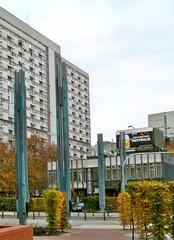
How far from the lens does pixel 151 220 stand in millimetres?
18016

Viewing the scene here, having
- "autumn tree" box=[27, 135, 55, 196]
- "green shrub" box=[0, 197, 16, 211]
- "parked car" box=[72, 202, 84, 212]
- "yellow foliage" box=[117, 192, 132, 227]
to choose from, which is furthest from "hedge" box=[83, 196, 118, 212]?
"yellow foliage" box=[117, 192, 132, 227]

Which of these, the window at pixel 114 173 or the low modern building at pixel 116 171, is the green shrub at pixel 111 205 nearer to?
the low modern building at pixel 116 171

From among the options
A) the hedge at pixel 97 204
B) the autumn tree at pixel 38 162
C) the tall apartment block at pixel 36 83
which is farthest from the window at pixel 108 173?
the hedge at pixel 97 204

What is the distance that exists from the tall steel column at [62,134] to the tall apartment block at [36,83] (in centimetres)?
5392

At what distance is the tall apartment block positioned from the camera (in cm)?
9892

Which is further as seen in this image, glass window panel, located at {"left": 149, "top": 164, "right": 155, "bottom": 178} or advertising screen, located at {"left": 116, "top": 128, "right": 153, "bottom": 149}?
advertising screen, located at {"left": 116, "top": 128, "right": 153, "bottom": 149}

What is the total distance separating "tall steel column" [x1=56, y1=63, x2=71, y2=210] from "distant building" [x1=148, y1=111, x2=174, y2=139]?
13604cm

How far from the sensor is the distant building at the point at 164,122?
173 meters

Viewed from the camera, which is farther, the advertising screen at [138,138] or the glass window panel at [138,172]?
the advertising screen at [138,138]

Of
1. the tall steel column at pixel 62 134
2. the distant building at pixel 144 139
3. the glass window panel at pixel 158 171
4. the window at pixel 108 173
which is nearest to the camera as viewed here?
the tall steel column at pixel 62 134

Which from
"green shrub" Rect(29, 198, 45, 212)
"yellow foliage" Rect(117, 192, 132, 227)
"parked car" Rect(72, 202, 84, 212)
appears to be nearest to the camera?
"yellow foliage" Rect(117, 192, 132, 227)

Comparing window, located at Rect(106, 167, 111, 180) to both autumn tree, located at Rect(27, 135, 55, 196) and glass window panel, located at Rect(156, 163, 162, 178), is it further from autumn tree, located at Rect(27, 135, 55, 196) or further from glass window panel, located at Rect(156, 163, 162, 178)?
autumn tree, located at Rect(27, 135, 55, 196)

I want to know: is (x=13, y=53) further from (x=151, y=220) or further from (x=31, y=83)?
(x=151, y=220)

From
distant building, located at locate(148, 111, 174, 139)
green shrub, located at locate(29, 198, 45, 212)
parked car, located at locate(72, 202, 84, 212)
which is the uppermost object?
distant building, located at locate(148, 111, 174, 139)
